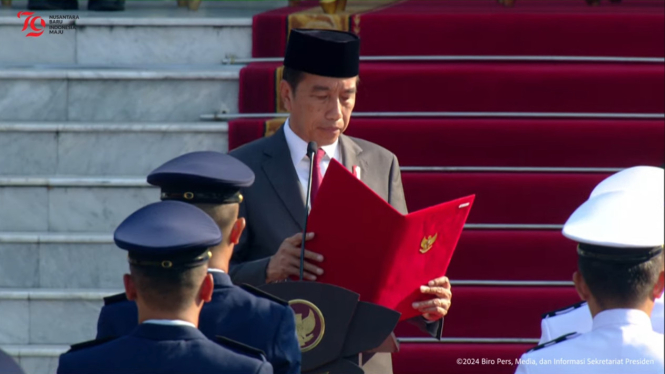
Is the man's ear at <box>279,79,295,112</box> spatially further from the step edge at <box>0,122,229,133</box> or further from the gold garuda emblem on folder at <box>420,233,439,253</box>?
the step edge at <box>0,122,229,133</box>

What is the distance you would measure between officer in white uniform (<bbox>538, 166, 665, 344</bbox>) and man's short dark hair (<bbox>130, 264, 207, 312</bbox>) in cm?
74

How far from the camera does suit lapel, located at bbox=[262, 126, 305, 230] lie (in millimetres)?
2736

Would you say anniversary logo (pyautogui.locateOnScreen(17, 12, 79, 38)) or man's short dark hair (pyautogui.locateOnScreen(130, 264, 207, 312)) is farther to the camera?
anniversary logo (pyautogui.locateOnScreen(17, 12, 79, 38))

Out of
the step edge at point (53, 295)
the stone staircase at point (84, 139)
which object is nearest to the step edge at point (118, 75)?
the stone staircase at point (84, 139)

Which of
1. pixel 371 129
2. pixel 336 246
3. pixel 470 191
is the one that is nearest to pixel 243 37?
pixel 371 129

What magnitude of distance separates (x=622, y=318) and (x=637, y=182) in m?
0.24

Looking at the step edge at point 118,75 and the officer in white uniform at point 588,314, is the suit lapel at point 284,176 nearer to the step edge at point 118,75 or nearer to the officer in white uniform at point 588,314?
the officer in white uniform at point 588,314

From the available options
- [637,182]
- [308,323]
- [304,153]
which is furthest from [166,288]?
[304,153]

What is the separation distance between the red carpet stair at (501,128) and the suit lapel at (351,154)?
1.28 metres

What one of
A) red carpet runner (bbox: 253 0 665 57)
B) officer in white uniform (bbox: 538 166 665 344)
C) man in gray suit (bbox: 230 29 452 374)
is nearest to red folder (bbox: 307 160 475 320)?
man in gray suit (bbox: 230 29 452 374)

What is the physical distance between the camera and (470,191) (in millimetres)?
4152

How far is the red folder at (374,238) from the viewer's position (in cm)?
235

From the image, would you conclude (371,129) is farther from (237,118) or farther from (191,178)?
(191,178)

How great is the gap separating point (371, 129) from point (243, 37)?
0.80 m
